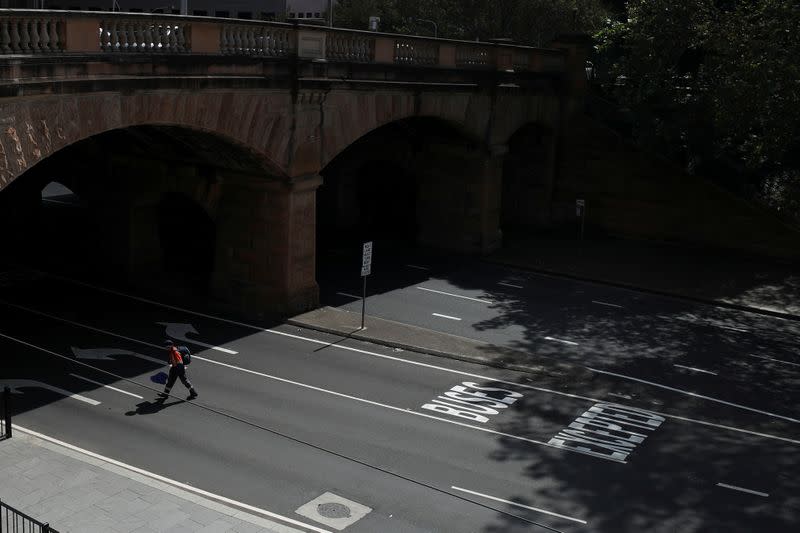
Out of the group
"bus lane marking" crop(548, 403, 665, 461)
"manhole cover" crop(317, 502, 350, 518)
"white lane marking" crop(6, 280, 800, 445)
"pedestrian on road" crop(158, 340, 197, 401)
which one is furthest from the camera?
"white lane marking" crop(6, 280, 800, 445)

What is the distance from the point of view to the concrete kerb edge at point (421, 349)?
25781mm

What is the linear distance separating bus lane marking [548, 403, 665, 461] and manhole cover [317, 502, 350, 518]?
214 inches

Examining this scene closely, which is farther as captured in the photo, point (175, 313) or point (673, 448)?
point (175, 313)

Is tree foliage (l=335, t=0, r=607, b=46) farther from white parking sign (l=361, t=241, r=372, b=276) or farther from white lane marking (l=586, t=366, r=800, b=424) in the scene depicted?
white lane marking (l=586, t=366, r=800, b=424)

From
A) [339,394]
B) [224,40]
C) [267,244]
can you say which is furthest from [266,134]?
[339,394]

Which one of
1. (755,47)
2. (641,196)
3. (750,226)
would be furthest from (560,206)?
(755,47)

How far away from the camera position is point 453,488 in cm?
1836

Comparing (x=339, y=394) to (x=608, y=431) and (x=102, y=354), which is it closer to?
(x=608, y=431)

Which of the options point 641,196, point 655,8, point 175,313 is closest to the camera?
point 175,313

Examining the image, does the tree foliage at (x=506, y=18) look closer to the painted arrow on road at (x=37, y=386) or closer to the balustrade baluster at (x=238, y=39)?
the balustrade baluster at (x=238, y=39)

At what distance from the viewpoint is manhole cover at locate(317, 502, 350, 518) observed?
17125mm

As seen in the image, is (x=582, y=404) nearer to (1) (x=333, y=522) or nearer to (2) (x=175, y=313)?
(1) (x=333, y=522)

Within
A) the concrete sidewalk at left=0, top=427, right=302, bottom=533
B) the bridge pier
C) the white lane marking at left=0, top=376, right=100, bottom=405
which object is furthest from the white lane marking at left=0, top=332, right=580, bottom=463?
the concrete sidewalk at left=0, top=427, right=302, bottom=533

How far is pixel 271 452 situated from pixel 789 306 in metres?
20.8
